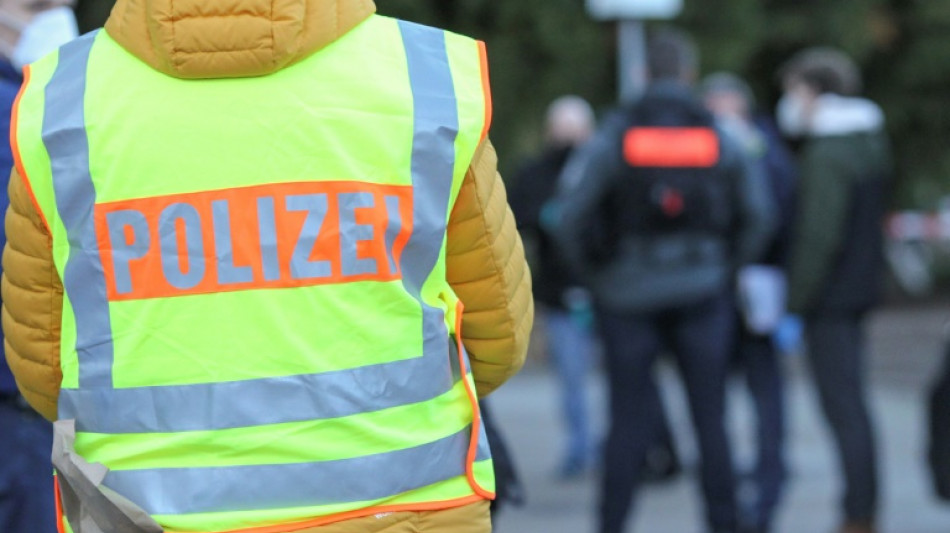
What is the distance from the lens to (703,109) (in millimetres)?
6508

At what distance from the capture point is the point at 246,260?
2721 millimetres

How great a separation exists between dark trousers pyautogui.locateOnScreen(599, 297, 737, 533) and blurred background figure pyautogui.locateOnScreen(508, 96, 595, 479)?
2460mm

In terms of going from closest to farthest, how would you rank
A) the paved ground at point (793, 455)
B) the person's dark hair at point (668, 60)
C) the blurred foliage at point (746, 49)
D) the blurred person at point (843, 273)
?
the person's dark hair at point (668, 60)
the blurred person at point (843, 273)
the paved ground at point (793, 455)
the blurred foliage at point (746, 49)

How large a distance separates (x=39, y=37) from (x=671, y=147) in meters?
2.98

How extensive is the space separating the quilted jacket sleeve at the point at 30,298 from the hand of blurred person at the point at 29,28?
119 cm

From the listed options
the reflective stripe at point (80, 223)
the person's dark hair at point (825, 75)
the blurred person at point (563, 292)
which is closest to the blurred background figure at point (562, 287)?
the blurred person at point (563, 292)

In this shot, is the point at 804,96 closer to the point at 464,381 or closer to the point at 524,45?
the point at 464,381

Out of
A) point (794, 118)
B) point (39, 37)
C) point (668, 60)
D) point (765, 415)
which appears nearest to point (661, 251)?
point (668, 60)

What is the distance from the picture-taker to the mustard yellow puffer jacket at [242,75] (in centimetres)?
268

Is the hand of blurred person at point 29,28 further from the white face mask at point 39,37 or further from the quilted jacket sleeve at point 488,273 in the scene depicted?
the quilted jacket sleeve at point 488,273

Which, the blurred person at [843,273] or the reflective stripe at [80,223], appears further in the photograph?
the blurred person at [843,273]

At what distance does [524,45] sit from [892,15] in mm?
5539

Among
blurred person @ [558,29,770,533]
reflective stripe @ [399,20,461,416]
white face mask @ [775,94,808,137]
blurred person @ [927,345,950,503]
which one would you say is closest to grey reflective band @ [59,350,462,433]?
reflective stripe @ [399,20,461,416]

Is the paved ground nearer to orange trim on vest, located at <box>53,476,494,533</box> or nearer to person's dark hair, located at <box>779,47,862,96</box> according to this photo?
person's dark hair, located at <box>779,47,862,96</box>
